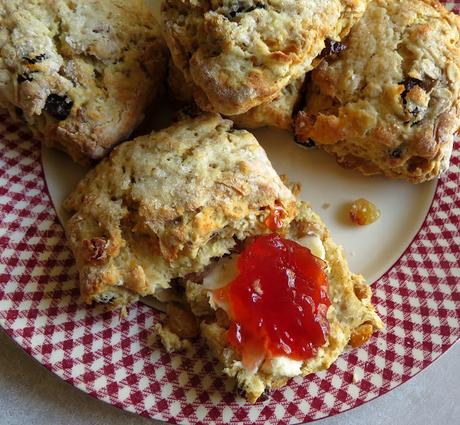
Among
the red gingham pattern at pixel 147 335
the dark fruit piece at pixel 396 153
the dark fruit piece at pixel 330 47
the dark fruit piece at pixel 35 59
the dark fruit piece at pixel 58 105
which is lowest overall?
the red gingham pattern at pixel 147 335

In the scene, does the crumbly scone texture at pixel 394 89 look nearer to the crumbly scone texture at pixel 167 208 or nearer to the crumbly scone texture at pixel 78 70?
the crumbly scone texture at pixel 167 208

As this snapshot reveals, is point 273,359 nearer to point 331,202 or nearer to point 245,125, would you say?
point 331,202

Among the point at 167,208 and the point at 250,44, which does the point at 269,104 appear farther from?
the point at 167,208

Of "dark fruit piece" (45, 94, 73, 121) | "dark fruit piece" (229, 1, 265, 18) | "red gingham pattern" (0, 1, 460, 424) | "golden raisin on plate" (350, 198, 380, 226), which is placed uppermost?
"dark fruit piece" (229, 1, 265, 18)

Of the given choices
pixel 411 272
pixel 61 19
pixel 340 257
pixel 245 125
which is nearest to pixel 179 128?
pixel 245 125

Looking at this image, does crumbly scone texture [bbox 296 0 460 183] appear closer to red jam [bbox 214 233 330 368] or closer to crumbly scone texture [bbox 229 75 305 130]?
crumbly scone texture [bbox 229 75 305 130]

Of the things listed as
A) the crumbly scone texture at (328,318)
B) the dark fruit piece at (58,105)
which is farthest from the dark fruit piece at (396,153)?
the dark fruit piece at (58,105)

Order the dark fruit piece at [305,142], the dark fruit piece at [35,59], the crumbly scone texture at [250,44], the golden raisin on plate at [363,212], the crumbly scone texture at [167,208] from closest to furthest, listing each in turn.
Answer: the crumbly scone texture at [250,44] < the crumbly scone texture at [167,208] < the dark fruit piece at [35,59] < the dark fruit piece at [305,142] < the golden raisin on plate at [363,212]

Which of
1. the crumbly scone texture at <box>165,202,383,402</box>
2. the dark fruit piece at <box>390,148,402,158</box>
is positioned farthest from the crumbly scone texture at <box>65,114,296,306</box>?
the dark fruit piece at <box>390,148,402,158</box>

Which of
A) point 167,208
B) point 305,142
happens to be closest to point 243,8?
point 305,142
